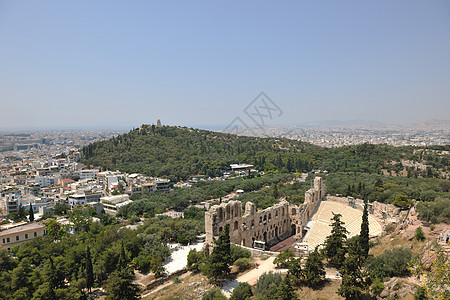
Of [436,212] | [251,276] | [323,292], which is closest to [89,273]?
[251,276]

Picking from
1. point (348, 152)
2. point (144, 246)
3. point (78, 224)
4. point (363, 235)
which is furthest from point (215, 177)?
point (363, 235)

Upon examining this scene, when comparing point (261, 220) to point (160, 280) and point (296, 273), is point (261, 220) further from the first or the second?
point (160, 280)

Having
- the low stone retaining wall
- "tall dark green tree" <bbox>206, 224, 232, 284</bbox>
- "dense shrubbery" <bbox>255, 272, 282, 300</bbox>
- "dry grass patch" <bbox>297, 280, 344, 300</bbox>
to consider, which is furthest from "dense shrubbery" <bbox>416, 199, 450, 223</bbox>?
the low stone retaining wall

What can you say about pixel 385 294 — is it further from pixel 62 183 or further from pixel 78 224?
pixel 62 183

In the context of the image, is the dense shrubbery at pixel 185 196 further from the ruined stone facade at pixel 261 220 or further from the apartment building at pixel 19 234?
the ruined stone facade at pixel 261 220

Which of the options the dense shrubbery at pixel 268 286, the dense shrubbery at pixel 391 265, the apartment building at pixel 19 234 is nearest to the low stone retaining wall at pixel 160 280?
the dense shrubbery at pixel 268 286
